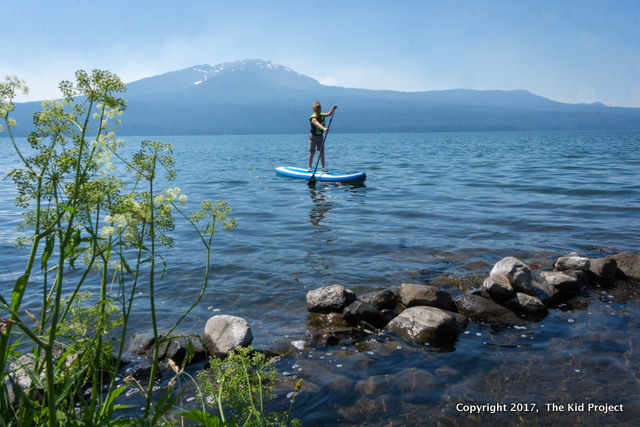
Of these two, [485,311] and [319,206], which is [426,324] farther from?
[319,206]

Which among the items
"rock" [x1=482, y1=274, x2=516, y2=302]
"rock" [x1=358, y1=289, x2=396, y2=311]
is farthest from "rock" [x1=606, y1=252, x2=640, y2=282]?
"rock" [x1=358, y1=289, x2=396, y2=311]

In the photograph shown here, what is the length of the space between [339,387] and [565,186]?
53.2 ft

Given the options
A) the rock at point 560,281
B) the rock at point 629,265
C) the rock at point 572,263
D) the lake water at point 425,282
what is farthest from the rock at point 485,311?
the rock at point 629,265

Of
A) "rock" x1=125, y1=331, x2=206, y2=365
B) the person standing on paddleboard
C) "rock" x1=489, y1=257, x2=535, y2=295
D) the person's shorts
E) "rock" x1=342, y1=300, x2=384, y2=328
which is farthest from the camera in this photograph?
the person's shorts

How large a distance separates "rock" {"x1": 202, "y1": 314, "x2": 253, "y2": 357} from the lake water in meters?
0.33

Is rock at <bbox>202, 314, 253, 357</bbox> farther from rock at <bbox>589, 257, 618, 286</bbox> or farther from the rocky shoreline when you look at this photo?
rock at <bbox>589, 257, 618, 286</bbox>

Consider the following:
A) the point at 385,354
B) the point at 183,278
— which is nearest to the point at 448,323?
the point at 385,354

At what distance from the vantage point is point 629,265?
7316mm

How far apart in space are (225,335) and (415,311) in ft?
7.29

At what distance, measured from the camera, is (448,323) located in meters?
5.43

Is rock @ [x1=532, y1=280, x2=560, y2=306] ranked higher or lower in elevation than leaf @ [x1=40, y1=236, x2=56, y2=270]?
lower

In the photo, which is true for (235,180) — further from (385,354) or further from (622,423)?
(622,423)

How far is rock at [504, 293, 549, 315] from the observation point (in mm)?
6059

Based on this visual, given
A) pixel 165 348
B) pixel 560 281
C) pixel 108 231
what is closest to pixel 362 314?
pixel 165 348
